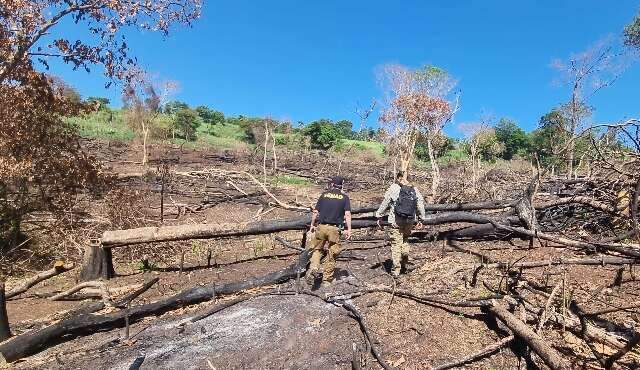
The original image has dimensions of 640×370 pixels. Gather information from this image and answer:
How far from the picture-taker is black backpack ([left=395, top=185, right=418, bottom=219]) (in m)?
7.01

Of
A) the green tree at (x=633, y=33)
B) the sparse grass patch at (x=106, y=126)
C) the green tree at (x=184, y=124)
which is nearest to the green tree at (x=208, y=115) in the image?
the sparse grass patch at (x=106, y=126)

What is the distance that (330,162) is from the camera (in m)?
37.8

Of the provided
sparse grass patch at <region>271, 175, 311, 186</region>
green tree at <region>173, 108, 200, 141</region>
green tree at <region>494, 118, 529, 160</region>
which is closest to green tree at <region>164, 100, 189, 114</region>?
green tree at <region>173, 108, 200, 141</region>

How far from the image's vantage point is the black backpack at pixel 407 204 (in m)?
7.01

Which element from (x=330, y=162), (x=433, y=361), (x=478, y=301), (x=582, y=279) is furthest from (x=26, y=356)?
(x=330, y=162)

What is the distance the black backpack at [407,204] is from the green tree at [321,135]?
41698 millimetres

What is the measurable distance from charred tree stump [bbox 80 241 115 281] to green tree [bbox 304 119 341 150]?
40.8m

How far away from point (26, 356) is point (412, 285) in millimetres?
5083

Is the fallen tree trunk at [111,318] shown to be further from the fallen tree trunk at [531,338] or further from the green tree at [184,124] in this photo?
the green tree at [184,124]

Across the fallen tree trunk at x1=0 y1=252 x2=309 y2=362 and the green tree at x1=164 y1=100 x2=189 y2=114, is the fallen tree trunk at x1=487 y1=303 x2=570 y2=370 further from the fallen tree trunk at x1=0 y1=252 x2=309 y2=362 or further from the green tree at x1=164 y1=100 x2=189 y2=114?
the green tree at x1=164 y1=100 x2=189 y2=114

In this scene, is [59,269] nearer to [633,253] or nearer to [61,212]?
[61,212]

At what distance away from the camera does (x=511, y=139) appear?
50250mm

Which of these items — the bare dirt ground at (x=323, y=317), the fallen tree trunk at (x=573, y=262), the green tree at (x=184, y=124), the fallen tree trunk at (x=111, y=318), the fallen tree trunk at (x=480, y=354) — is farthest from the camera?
the green tree at (x=184, y=124)

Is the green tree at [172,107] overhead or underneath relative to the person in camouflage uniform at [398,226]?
overhead
